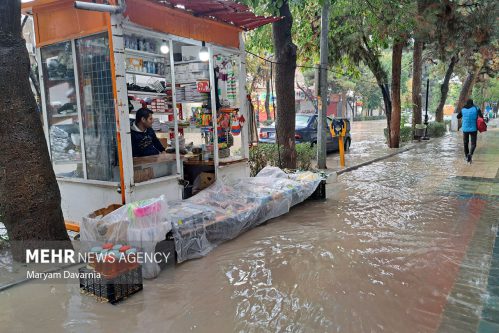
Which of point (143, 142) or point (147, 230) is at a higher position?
point (143, 142)

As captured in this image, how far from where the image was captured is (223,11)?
5910 millimetres

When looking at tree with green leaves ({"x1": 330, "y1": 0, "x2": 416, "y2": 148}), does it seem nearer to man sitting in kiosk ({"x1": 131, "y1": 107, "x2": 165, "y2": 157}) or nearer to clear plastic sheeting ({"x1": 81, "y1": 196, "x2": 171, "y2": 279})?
man sitting in kiosk ({"x1": 131, "y1": 107, "x2": 165, "y2": 157})

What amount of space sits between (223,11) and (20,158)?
3.52m

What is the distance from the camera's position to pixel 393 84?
50.5 feet

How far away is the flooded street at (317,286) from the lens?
3.29 metres

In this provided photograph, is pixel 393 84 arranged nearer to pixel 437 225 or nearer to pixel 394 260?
pixel 437 225

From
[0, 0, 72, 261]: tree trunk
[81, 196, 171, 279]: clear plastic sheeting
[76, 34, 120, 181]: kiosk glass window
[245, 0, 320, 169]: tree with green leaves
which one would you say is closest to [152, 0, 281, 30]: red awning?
[76, 34, 120, 181]: kiosk glass window

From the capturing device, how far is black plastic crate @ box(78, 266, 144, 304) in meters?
3.60

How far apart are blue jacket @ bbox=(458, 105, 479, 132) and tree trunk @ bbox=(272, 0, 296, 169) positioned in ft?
19.0

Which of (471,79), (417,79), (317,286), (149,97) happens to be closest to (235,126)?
(149,97)

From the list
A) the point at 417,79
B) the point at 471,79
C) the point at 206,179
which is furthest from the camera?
the point at 471,79

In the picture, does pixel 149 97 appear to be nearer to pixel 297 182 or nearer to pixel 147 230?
pixel 147 230

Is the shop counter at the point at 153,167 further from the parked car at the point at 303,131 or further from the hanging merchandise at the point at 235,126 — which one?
the parked car at the point at 303,131

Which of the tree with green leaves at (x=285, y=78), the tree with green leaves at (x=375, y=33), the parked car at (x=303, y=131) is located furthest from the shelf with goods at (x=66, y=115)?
the parked car at (x=303, y=131)
